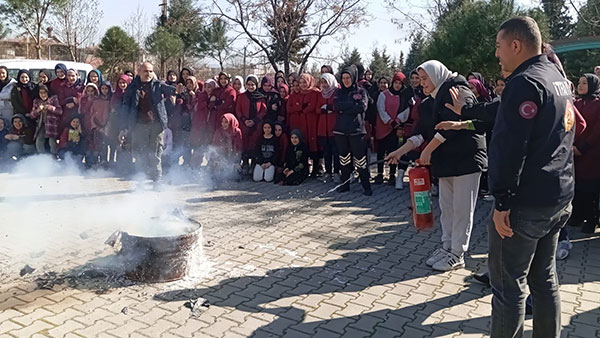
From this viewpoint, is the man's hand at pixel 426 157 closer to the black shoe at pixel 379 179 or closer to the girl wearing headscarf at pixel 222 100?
the black shoe at pixel 379 179

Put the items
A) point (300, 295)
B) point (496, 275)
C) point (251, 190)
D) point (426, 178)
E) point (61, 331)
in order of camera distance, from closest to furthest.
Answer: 1. point (496, 275)
2. point (61, 331)
3. point (300, 295)
4. point (426, 178)
5. point (251, 190)

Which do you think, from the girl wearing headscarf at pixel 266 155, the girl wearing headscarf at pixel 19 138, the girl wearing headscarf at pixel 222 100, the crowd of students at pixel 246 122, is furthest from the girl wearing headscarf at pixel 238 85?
the girl wearing headscarf at pixel 19 138

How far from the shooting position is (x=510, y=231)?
275 centimetres

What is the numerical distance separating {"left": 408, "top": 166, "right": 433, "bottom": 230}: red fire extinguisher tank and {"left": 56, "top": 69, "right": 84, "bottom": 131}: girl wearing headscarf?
7810 millimetres

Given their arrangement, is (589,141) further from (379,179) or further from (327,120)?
(327,120)

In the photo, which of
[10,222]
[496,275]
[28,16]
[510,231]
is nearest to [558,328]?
[496,275]

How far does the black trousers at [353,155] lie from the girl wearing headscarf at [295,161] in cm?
106

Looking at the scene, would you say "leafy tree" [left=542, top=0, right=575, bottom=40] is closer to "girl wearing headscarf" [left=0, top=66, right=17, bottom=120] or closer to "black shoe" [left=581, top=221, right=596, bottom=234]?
"black shoe" [left=581, top=221, right=596, bottom=234]

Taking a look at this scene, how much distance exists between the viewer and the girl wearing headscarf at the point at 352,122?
7.91 m

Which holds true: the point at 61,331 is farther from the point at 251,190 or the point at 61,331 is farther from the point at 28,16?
the point at 28,16

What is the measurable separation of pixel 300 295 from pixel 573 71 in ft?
47.8

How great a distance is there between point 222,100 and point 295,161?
75.7 inches

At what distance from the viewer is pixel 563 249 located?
519cm

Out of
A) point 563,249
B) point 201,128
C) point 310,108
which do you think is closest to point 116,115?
point 201,128
